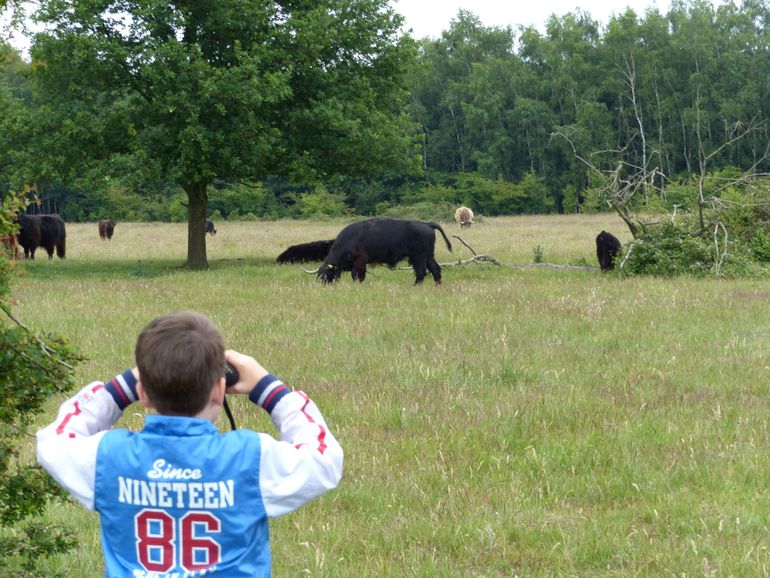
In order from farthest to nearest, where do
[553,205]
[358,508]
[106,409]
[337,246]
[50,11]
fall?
[553,205]
[50,11]
[337,246]
[358,508]
[106,409]

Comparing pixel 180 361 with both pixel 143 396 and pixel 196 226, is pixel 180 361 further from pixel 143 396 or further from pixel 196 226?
pixel 196 226

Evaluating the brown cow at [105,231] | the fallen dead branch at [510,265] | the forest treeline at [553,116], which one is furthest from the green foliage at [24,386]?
the forest treeline at [553,116]

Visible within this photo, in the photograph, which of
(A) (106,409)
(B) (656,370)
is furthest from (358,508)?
(B) (656,370)

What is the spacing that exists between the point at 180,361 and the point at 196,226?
2375 cm

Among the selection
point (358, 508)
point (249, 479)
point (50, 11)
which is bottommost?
point (358, 508)

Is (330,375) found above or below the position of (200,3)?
below

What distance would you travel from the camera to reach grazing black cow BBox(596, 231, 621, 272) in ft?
65.7

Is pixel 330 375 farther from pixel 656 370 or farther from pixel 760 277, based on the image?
pixel 760 277

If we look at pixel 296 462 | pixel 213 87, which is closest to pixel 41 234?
pixel 213 87

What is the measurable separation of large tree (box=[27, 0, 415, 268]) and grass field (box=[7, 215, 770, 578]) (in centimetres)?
782

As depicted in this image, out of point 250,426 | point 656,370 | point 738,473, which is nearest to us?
point 738,473

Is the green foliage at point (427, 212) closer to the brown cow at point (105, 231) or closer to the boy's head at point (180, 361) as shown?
the brown cow at point (105, 231)

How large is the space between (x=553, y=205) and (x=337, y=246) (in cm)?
6449

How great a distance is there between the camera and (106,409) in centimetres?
275
